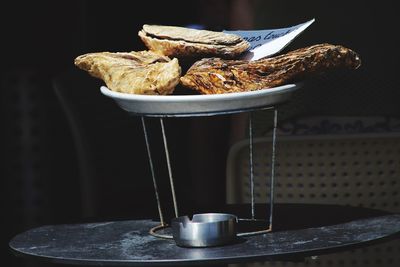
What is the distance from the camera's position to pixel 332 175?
7.92 feet

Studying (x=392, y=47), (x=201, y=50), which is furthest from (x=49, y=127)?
(x=201, y=50)

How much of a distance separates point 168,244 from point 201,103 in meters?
0.24

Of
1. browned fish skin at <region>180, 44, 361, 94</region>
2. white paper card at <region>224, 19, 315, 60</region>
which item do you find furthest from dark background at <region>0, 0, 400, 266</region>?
browned fish skin at <region>180, 44, 361, 94</region>

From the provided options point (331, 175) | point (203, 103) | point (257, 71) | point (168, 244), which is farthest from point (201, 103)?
point (331, 175)

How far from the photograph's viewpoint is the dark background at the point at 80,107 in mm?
2531

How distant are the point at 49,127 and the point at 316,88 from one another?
76cm

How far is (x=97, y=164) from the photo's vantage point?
2.52 m

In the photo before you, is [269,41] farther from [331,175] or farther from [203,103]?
[331,175]

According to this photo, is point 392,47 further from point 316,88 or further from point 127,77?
point 127,77

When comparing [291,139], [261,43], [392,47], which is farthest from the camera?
[392,47]

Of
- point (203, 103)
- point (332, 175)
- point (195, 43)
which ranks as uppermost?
point (195, 43)

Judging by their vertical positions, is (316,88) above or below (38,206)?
above

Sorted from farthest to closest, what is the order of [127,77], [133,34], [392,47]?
[133,34] < [392,47] < [127,77]

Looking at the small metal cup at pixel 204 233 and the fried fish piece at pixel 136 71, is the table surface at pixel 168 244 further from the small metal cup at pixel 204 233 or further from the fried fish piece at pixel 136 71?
the fried fish piece at pixel 136 71
